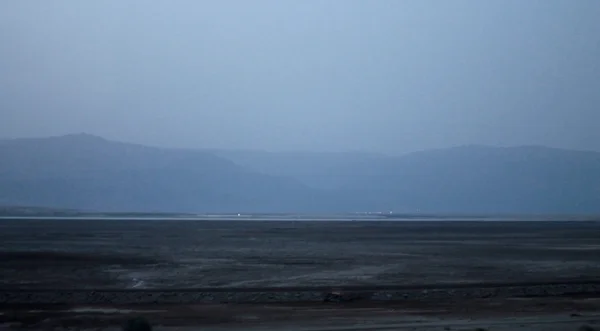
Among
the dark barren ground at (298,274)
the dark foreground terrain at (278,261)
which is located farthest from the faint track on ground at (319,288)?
the dark foreground terrain at (278,261)

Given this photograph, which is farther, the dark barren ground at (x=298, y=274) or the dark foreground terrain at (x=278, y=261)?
the dark foreground terrain at (x=278, y=261)

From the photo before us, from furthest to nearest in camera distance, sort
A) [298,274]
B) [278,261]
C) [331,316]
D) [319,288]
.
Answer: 1. [278,261]
2. [298,274]
3. [319,288]
4. [331,316]

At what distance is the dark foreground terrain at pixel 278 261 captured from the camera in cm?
3078

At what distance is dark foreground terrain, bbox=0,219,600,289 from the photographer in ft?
101

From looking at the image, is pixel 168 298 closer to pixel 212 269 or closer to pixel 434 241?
pixel 212 269

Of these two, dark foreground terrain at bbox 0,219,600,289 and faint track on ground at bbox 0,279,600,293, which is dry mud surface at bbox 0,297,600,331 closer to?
faint track on ground at bbox 0,279,600,293

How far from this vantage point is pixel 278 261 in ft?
127

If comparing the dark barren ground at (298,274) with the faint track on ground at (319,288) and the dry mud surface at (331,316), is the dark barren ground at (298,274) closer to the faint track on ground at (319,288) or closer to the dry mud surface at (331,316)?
the dry mud surface at (331,316)

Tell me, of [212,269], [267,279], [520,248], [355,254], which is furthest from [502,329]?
[520,248]

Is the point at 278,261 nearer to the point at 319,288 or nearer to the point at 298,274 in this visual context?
the point at 298,274

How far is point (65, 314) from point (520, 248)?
109 feet

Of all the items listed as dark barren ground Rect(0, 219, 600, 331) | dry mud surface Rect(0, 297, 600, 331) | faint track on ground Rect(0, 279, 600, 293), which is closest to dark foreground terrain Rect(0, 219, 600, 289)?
dark barren ground Rect(0, 219, 600, 331)

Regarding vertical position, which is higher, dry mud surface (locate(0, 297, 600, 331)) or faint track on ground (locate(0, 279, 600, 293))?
faint track on ground (locate(0, 279, 600, 293))

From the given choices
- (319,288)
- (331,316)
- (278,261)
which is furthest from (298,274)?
(331,316)
